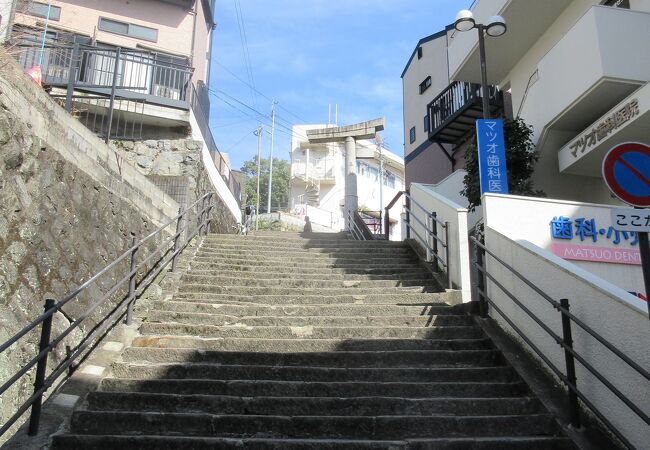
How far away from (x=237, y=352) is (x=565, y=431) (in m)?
2.87

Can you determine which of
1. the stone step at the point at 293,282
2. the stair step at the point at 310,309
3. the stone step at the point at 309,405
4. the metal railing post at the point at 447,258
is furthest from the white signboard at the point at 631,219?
the stone step at the point at 293,282

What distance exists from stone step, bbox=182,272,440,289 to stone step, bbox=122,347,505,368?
2219mm

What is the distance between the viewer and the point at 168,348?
480 centimetres

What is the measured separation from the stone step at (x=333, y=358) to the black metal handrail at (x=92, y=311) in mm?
621

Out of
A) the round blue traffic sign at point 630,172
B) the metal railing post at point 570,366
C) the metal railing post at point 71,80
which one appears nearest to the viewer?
the round blue traffic sign at point 630,172

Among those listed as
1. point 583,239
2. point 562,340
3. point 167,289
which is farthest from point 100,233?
point 583,239

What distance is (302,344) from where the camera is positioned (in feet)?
16.1

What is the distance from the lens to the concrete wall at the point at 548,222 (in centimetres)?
626

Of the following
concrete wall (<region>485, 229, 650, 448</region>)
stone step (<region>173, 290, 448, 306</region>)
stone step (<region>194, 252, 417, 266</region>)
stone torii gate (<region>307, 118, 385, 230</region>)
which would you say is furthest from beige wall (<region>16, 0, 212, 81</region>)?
concrete wall (<region>485, 229, 650, 448</region>)

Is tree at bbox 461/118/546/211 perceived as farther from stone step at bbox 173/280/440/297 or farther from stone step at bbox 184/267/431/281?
stone step at bbox 173/280/440/297

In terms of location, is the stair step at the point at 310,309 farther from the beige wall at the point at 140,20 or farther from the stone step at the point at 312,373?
the beige wall at the point at 140,20

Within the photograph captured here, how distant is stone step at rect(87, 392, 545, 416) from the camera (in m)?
3.92

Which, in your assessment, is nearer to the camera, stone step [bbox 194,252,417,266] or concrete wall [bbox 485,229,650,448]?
concrete wall [bbox 485,229,650,448]

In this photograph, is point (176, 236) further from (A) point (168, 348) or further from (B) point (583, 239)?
(B) point (583, 239)
